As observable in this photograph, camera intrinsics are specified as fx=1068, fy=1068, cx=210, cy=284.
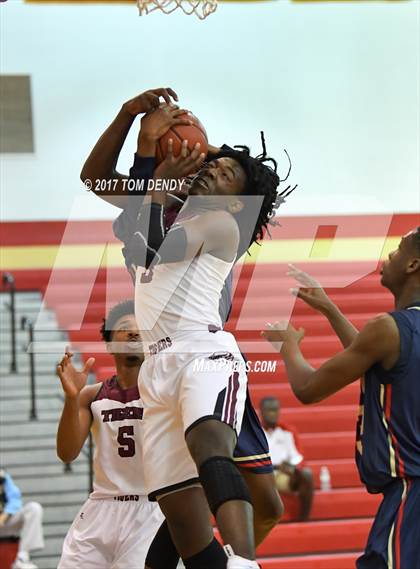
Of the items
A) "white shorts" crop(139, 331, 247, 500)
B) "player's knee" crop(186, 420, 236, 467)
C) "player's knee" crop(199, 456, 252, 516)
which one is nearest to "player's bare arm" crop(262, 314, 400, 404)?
"white shorts" crop(139, 331, 247, 500)

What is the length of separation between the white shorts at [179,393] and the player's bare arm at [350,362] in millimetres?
213

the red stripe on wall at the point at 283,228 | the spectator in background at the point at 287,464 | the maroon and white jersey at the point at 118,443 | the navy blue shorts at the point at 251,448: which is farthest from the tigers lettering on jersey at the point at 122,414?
the red stripe on wall at the point at 283,228

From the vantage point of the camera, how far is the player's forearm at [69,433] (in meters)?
4.68

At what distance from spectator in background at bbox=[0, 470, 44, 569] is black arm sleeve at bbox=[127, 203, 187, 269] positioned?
4280 mm

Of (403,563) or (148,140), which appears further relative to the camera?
(148,140)

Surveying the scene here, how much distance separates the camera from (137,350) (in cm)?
483

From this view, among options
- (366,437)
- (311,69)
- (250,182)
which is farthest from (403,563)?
(311,69)

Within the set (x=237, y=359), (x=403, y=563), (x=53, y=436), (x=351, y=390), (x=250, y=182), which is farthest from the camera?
(x=351, y=390)

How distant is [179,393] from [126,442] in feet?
3.37

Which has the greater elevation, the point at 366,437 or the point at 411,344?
the point at 411,344

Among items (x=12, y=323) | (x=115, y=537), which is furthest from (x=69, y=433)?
(x=12, y=323)

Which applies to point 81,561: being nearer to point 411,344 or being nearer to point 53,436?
point 411,344

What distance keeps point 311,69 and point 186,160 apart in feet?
20.6

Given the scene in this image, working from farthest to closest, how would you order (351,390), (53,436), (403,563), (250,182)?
(351,390), (53,436), (250,182), (403,563)
